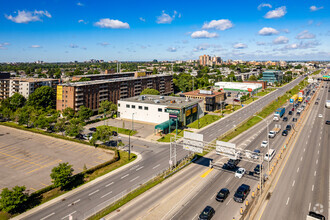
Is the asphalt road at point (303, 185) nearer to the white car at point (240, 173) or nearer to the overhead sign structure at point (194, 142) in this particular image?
the white car at point (240, 173)

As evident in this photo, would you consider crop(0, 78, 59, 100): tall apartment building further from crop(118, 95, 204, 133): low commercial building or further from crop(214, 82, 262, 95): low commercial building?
crop(214, 82, 262, 95): low commercial building

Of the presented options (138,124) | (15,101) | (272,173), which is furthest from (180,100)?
(15,101)

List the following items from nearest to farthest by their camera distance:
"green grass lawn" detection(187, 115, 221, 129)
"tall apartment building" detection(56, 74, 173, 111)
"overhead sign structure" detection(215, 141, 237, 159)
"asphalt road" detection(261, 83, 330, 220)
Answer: "asphalt road" detection(261, 83, 330, 220)
"overhead sign structure" detection(215, 141, 237, 159)
"green grass lawn" detection(187, 115, 221, 129)
"tall apartment building" detection(56, 74, 173, 111)

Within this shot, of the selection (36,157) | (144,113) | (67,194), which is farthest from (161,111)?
(67,194)

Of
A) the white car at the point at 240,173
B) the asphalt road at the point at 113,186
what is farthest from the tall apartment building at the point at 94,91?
the white car at the point at 240,173

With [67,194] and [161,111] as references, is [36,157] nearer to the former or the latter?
[67,194]

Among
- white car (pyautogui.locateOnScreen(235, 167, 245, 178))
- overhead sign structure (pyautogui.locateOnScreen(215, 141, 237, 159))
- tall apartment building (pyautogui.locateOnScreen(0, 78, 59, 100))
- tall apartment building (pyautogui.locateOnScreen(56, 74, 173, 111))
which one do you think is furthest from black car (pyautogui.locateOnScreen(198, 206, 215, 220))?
tall apartment building (pyautogui.locateOnScreen(0, 78, 59, 100))

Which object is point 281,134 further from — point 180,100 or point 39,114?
point 39,114

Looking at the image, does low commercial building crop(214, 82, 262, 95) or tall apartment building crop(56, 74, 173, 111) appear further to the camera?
low commercial building crop(214, 82, 262, 95)
